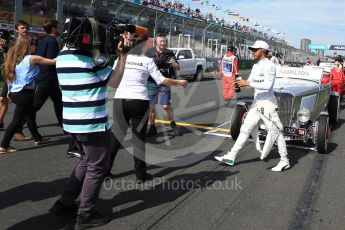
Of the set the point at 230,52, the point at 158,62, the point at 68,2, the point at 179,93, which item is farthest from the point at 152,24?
the point at 158,62

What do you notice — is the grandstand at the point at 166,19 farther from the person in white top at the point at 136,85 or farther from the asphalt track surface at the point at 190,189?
the person in white top at the point at 136,85

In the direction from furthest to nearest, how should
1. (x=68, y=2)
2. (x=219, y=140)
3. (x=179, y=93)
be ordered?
(x=68, y=2)
(x=179, y=93)
(x=219, y=140)

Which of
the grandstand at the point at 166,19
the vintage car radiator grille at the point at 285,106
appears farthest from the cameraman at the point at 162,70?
the grandstand at the point at 166,19

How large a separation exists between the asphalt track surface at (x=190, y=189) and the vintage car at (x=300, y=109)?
0.31 metres

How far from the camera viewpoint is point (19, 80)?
6.31 meters

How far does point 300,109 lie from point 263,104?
5.41 ft

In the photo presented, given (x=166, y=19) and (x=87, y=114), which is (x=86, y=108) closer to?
(x=87, y=114)

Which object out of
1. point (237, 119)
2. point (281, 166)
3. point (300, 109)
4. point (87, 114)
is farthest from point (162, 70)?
point (87, 114)

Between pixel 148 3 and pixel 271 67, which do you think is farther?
pixel 148 3

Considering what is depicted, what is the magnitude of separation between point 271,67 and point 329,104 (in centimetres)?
467

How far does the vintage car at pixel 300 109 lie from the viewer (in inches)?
269

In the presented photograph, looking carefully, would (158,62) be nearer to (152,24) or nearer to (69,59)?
(69,59)

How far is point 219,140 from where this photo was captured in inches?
305

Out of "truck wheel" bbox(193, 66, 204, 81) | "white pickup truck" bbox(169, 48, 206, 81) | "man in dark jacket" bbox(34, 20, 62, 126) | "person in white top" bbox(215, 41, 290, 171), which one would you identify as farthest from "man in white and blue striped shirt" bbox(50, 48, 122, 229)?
"truck wheel" bbox(193, 66, 204, 81)
